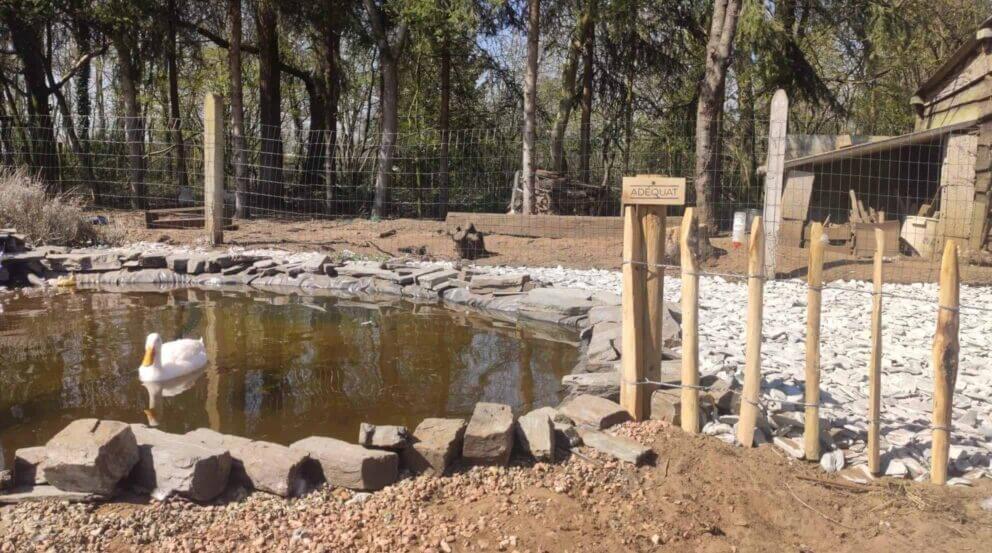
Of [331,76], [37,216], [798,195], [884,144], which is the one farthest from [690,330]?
[331,76]

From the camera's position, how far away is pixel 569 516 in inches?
133

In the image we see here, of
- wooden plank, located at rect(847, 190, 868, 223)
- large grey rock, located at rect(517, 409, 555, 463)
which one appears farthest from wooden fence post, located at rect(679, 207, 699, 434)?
wooden plank, located at rect(847, 190, 868, 223)

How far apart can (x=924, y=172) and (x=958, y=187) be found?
2.03 metres

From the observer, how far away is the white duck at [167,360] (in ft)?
17.1

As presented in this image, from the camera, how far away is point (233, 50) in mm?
15930

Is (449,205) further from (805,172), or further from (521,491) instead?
(521,491)

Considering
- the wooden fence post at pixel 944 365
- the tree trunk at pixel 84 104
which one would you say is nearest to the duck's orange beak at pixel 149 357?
the wooden fence post at pixel 944 365

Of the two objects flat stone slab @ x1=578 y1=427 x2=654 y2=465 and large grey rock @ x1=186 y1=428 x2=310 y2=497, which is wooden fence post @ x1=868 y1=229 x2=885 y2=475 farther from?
large grey rock @ x1=186 y1=428 x2=310 y2=497

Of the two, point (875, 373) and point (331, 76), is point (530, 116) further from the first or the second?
point (875, 373)

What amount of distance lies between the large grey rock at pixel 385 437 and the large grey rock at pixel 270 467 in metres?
0.29

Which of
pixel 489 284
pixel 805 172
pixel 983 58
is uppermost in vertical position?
pixel 983 58

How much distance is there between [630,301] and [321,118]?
1799 cm

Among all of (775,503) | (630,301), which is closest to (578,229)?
(630,301)

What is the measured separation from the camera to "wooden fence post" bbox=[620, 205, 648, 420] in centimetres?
428
